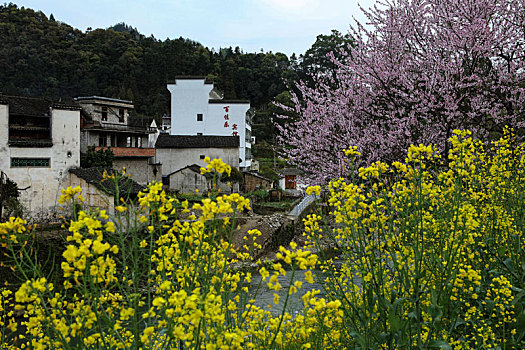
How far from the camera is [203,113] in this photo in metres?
38.7

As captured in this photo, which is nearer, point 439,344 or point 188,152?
point 439,344

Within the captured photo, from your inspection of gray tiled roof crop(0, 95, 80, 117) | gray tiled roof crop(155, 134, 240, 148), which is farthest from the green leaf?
gray tiled roof crop(155, 134, 240, 148)

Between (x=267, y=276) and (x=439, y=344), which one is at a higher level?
(x=267, y=276)

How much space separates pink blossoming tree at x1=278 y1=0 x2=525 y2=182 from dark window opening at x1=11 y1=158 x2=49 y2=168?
16.5 metres

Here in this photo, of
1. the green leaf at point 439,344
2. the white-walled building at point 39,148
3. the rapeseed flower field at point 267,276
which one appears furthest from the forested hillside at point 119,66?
the green leaf at point 439,344

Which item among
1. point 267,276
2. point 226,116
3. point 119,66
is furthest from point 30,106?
point 119,66

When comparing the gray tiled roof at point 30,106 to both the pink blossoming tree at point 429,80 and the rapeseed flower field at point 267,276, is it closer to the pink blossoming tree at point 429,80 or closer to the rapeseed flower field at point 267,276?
the pink blossoming tree at point 429,80

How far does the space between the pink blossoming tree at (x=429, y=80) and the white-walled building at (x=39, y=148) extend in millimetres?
16005

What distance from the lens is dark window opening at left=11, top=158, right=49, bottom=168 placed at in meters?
20.0

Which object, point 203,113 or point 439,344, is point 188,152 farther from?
point 439,344

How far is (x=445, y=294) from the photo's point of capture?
131 inches

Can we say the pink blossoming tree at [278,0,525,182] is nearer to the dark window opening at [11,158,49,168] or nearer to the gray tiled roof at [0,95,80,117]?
the dark window opening at [11,158,49,168]

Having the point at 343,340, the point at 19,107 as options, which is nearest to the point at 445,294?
the point at 343,340

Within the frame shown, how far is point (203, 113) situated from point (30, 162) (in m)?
19.6
